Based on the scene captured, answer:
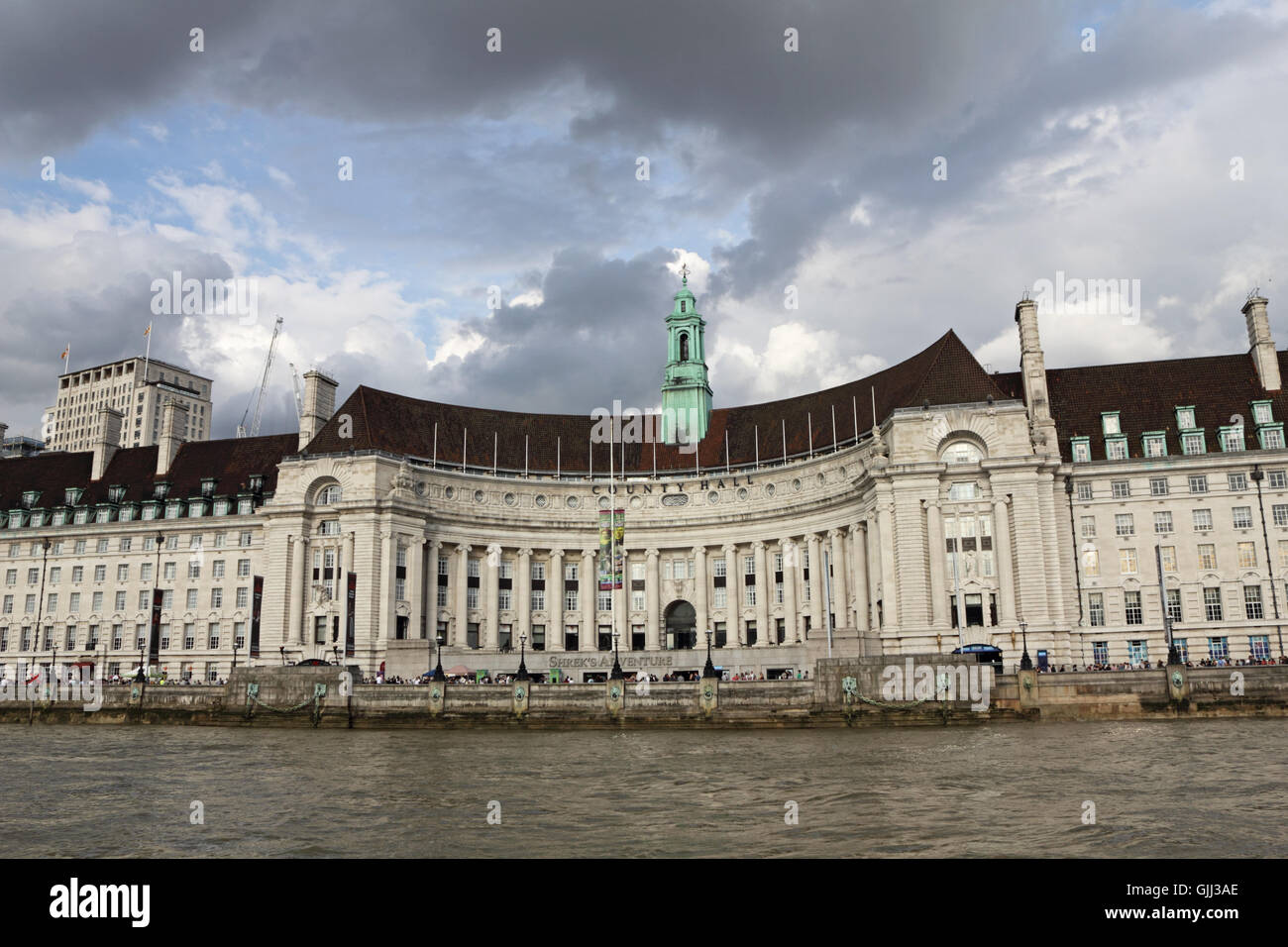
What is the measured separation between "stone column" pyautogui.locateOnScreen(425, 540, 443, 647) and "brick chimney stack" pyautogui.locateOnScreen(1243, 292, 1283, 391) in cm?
6998

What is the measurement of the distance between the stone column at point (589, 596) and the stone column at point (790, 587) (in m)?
19.1

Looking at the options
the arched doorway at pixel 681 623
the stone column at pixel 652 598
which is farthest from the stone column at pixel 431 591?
the arched doorway at pixel 681 623

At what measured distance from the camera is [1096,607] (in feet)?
253

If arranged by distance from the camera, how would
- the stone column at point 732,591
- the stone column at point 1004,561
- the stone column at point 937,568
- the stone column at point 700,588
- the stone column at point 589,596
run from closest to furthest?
1. the stone column at point 1004,561
2. the stone column at point 937,568
3. the stone column at point 732,591
4. the stone column at point 700,588
5. the stone column at point 589,596

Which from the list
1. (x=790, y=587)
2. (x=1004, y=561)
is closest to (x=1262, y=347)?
(x=1004, y=561)

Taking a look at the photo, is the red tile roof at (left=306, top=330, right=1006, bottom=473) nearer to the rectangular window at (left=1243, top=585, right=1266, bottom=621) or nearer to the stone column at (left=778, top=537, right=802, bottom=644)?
the stone column at (left=778, top=537, right=802, bottom=644)

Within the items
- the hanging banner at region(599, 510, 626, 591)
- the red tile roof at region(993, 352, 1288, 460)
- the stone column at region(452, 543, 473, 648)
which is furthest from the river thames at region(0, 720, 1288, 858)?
the stone column at region(452, 543, 473, 648)

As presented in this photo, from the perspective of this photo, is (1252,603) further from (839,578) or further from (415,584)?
Result: (415,584)

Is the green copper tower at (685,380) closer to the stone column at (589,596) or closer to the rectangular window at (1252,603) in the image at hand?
the stone column at (589,596)

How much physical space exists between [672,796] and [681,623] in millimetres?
75035

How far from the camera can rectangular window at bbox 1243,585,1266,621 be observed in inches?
2896

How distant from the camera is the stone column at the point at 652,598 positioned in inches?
3991
